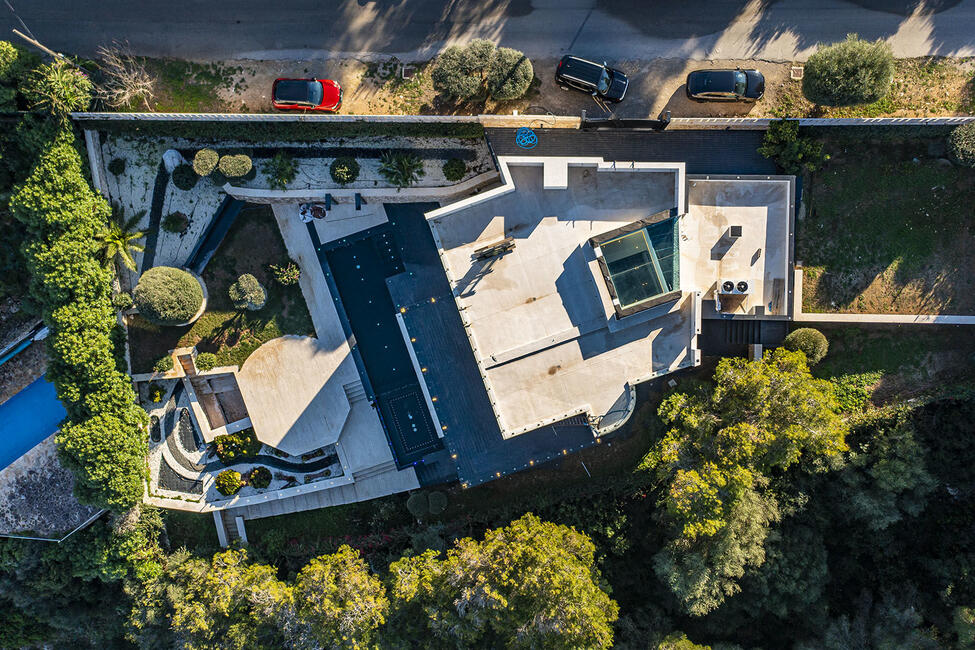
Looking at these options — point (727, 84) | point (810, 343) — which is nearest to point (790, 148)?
point (727, 84)

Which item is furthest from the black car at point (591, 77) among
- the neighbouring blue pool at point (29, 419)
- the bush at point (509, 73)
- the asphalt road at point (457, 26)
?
the neighbouring blue pool at point (29, 419)

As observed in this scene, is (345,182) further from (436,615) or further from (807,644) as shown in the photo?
(807,644)

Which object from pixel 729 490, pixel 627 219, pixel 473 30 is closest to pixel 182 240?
pixel 473 30

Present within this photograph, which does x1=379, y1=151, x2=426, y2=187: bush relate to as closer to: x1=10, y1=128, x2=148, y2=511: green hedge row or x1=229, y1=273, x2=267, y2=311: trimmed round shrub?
x1=229, y1=273, x2=267, y2=311: trimmed round shrub

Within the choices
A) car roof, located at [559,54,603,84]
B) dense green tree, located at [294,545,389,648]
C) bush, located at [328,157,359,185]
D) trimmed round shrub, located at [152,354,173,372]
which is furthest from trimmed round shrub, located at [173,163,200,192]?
dense green tree, located at [294,545,389,648]

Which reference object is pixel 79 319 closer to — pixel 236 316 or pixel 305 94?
pixel 236 316

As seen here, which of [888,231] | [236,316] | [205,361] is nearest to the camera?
[888,231]

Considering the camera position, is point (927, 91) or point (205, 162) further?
point (205, 162)
